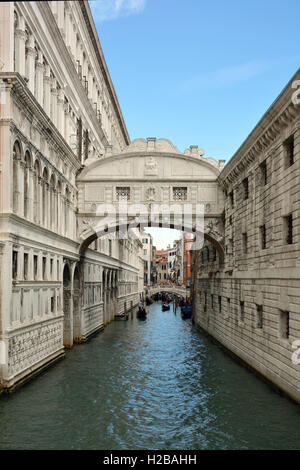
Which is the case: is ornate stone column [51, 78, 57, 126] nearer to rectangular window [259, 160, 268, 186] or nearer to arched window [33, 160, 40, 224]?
arched window [33, 160, 40, 224]

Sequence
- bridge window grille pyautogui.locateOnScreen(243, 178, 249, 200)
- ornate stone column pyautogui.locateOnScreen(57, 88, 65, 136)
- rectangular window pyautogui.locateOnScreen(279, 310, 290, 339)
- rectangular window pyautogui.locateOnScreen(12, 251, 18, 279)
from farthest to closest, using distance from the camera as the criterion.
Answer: ornate stone column pyautogui.locateOnScreen(57, 88, 65, 136)
bridge window grille pyautogui.locateOnScreen(243, 178, 249, 200)
rectangular window pyautogui.locateOnScreen(279, 310, 290, 339)
rectangular window pyautogui.locateOnScreen(12, 251, 18, 279)

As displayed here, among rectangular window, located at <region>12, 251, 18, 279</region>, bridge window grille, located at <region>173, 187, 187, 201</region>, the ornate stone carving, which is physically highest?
the ornate stone carving

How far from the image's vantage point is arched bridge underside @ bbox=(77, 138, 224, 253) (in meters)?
24.2

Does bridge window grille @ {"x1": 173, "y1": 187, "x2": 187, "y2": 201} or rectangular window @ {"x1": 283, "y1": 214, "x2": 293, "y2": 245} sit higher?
bridge window grille @ {"x1": 173, "y1": 187, "x2": 187, "y2": 201}

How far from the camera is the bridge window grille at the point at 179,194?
960 inches

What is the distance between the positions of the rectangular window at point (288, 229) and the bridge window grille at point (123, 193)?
1056 centimetres

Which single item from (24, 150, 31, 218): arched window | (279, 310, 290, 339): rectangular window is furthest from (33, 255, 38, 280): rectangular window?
(279, 310, 290, 339): rectangular window

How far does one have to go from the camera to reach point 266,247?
1719cm

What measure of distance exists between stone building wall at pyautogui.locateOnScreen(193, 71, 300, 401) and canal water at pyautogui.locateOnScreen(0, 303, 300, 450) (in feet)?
3.83

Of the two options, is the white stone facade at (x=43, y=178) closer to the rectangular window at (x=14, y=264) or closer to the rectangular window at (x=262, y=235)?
the rectangular window at (x=14, y=264)

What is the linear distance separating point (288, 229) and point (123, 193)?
10.9 m

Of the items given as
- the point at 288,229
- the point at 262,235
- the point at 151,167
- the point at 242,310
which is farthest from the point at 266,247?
the point at 151,167
